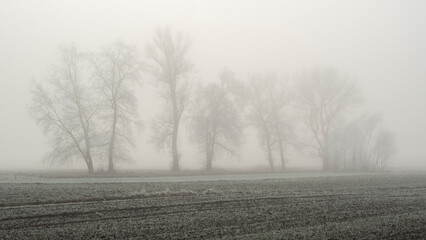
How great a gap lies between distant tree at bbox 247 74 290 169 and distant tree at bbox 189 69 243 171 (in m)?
5.63

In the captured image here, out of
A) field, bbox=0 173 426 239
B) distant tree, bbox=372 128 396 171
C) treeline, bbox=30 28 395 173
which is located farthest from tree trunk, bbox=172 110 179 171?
distant tree, bbox=372 128 396 171

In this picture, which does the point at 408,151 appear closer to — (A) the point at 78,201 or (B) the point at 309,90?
(B) the point at 309,90

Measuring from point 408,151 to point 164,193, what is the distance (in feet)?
484

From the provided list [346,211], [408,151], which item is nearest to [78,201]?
[346,211]

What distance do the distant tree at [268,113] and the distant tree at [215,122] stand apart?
5.63m

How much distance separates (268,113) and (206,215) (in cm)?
4252

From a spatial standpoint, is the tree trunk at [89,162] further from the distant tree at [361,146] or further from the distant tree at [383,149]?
the distant tree at [383,149]

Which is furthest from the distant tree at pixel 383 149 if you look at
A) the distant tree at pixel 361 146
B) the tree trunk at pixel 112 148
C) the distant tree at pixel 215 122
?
the tree trunk at pixel 112 148

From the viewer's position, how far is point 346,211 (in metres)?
16.0

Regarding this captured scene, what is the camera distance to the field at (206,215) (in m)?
11.6

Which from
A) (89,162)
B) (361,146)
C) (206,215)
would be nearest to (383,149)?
(361,146)

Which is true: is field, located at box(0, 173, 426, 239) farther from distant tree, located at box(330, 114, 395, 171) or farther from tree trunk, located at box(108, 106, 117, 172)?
distant tree, located at box(330, 114, 395, 171)

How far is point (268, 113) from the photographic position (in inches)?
2201

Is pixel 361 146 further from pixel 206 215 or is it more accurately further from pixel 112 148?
pixel 206 215
